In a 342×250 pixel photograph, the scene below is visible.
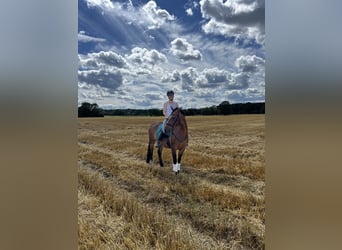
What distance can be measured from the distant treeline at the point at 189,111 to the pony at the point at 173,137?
74mm

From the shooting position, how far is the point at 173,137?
75.3 inches

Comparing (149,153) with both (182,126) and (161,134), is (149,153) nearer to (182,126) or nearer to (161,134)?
(161,134)

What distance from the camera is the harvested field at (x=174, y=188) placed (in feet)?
5.67

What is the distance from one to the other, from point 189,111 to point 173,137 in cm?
22

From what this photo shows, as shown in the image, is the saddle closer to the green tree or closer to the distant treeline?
the distant treeline

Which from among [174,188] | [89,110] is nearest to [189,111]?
[174,188]

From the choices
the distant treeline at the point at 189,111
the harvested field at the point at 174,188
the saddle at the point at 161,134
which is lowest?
the harvested field at the point at 174,188

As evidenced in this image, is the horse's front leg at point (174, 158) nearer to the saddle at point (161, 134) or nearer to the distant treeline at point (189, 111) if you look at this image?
the saddle at point (161, 134)

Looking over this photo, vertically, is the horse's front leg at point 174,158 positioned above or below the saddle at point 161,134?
below

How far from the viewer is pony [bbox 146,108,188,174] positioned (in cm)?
188

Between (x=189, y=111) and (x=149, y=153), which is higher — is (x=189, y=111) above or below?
above

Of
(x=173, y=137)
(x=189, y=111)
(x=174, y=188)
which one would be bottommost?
(x=174, y=188)

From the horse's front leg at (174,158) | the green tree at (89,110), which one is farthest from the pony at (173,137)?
the green tree at (89,110)
